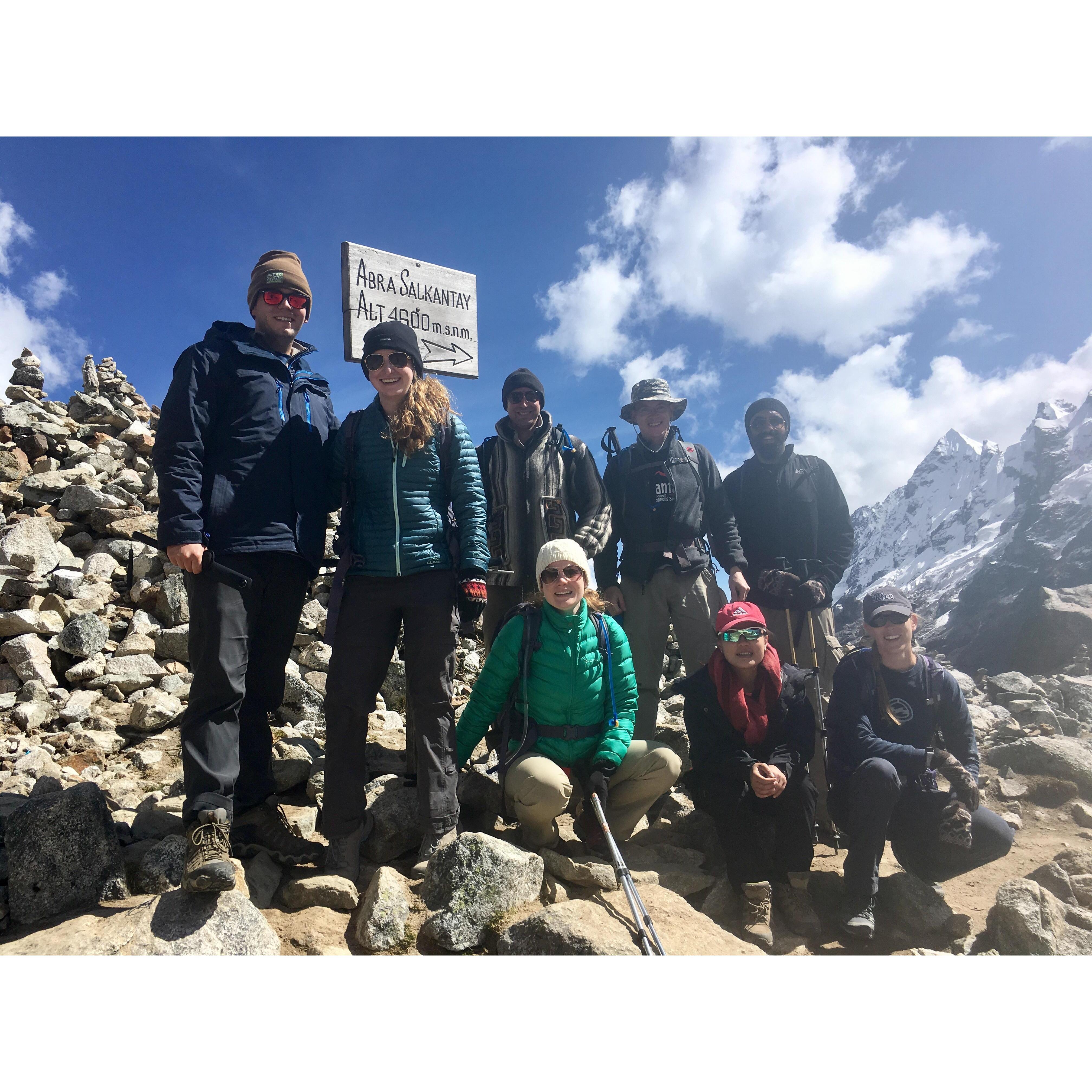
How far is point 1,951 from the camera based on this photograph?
3062mm

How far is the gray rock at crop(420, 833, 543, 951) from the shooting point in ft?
11.1

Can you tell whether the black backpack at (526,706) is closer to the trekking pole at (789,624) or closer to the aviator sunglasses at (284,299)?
the trekking pole at (789,624)

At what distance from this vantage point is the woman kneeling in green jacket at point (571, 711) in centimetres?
447

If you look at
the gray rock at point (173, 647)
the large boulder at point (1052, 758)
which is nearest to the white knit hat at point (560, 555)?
the gray rock at point (173, 647)

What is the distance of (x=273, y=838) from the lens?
4.21 m

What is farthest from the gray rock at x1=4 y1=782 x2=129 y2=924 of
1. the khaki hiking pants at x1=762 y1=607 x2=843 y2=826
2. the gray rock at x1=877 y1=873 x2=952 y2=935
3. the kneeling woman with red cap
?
the khaki hiking pants at x1=762 y1=607 x2=843 y2=826

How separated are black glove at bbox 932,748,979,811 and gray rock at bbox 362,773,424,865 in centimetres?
368

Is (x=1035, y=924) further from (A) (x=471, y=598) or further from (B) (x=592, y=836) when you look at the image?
(A) (x=471, y=598)

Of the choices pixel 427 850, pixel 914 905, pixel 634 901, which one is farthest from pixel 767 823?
pixel 427 850

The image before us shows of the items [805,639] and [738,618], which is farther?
[805,639]

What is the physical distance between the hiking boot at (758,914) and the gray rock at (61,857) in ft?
12.4

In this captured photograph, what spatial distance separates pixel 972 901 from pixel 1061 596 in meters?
27.2

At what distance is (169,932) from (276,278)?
3884 mm

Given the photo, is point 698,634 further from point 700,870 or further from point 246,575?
point 246,575
